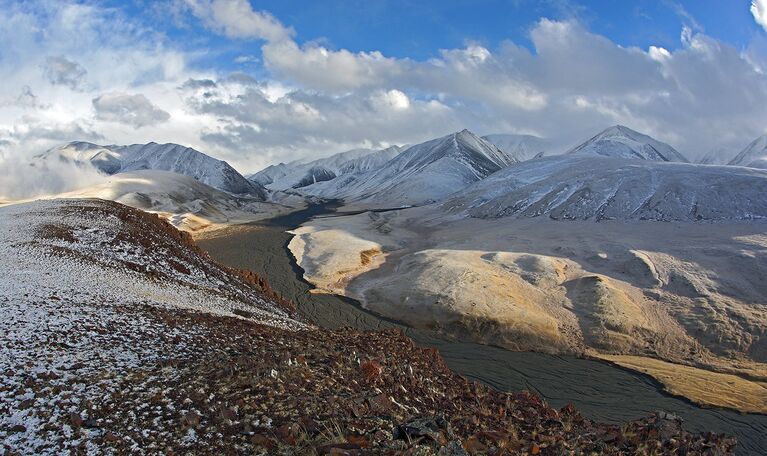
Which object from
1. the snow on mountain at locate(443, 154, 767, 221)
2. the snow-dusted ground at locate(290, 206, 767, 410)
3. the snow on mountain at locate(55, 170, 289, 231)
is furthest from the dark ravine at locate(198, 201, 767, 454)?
the snow on mountain at locate(55, 170, 289, 231)

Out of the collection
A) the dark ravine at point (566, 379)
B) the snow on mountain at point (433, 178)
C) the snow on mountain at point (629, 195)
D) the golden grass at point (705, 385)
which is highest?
the snow on mountain at point (433, 178)

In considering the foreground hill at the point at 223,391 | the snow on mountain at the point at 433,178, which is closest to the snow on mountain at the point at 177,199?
the snow on mountain at the point at 433,178

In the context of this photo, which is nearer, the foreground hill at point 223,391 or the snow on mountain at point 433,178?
the foreground hill at point 223,391

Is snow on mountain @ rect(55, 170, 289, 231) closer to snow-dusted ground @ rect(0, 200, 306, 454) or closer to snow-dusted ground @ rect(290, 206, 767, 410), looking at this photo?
snow-dusted ground @ rect(290, 206, 767, 410)

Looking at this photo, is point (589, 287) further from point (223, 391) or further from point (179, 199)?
point (179, 199)

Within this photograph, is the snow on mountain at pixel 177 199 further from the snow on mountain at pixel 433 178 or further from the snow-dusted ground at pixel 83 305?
the snow-dusted ground at pixel 83 305

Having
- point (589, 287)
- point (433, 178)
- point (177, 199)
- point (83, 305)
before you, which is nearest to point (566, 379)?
point (589, 287)
